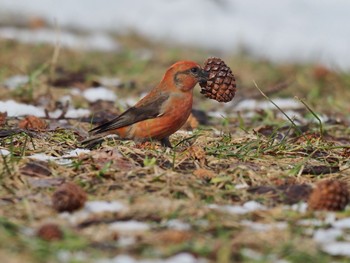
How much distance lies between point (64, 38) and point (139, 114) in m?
6.45

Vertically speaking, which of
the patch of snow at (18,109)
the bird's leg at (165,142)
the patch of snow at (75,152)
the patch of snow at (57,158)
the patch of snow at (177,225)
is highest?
the patch of snow at (177,225)

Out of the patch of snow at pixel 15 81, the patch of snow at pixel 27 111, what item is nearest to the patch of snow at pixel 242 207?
the patch of snow at pixel 27 111

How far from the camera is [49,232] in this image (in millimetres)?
3971

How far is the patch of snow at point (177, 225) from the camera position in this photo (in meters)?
4.21

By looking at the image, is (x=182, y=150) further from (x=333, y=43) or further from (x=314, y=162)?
(x=333, y=43)

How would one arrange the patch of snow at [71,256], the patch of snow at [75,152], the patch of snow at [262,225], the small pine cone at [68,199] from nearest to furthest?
the patch of snow at [71,256] < the patch of snow at [262,225] < the small pine cone at [68,199] < the patch of snow at [75,152]

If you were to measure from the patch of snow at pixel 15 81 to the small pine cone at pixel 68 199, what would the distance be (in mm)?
4294

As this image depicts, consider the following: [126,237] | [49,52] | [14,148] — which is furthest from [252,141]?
[49,52]

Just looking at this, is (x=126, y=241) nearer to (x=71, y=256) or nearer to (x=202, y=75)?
(x=71, y=256)

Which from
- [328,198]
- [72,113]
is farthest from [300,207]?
[72,113]

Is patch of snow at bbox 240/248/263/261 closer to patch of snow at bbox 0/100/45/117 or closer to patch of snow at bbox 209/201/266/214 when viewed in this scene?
patch of snow at bbox 209/201/266/214

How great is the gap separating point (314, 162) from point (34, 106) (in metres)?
3.44

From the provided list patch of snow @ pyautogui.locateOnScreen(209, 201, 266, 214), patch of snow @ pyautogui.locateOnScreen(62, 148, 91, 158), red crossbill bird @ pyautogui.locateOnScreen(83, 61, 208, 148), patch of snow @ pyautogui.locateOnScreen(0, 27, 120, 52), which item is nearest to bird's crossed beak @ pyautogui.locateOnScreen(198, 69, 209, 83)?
red crossbill bird @ pyautogui.locateOnScreen(83, 61, 208, 148)

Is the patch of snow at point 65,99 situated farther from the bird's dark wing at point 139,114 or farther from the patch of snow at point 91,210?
the patch of snow at point 91,210
